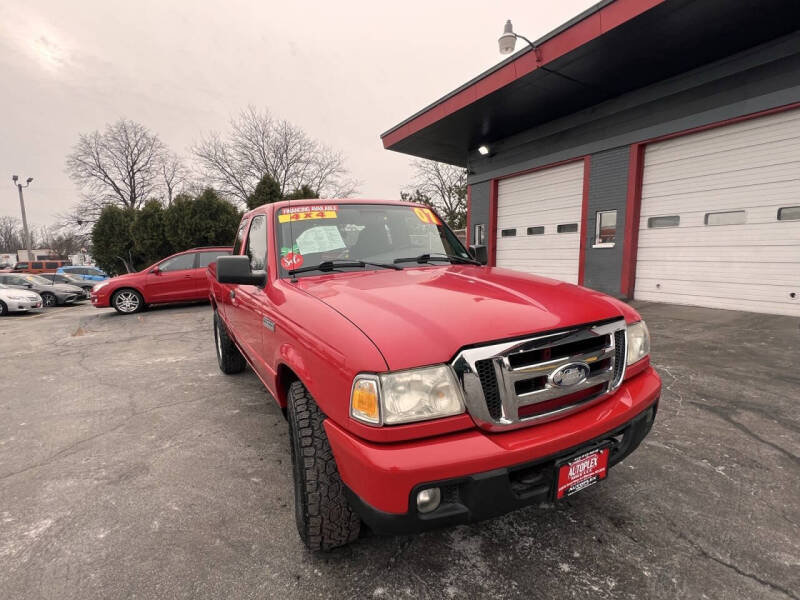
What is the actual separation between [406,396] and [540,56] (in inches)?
284

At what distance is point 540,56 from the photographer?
659 cm

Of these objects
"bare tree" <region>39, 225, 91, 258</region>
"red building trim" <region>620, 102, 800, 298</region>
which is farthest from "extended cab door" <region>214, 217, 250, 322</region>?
"bare tree" <region>39, 225, 91, 258</region>

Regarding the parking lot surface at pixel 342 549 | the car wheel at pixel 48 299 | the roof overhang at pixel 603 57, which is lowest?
the car wheel at pixel 48 299

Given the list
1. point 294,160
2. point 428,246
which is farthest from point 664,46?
point 294,160

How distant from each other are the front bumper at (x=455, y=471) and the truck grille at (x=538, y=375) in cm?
8

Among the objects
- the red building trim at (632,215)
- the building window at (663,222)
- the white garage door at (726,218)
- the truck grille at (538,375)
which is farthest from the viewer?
the red building trim at (632,215)

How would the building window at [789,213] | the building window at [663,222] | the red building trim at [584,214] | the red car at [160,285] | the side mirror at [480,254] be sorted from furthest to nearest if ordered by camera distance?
1. the red car at [160,285]
2. the red building trim at [584,214]
3. the building window at [663,222]
4. the building window at [789,213]
5. the side mirror at [480,254]

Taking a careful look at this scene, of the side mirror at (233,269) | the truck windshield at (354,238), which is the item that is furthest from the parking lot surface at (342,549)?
the truck windshield at (354,238)

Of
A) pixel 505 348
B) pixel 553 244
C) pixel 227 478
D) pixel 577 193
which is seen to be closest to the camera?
pixel 505 348

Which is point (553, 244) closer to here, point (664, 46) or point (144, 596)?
point (664, 46)

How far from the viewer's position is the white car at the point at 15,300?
11.1 metres

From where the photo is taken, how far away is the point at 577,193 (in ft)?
29.3

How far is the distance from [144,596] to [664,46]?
8441 millimetres

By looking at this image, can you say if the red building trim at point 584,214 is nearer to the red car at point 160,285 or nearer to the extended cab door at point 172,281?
the red car at point 160,285
